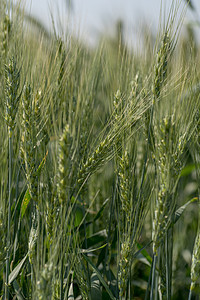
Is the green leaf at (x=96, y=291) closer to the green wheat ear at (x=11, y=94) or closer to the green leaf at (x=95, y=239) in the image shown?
the green leaf at (x=95, y=239)

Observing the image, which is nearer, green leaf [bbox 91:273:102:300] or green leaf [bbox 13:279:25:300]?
green leaf [bbox 13:279:25:300]

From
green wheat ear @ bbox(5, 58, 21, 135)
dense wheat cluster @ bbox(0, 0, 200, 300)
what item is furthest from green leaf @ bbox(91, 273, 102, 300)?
green wheat ear @ bbox(5, 58, 21, 135)

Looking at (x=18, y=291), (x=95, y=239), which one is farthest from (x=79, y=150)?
(x=95, y=239)

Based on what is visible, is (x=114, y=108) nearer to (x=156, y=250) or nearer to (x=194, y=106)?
(x=194, y=106)

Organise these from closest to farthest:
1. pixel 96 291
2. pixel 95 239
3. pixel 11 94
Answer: pixel 11 94
pixel 96 291
pixel 95 239

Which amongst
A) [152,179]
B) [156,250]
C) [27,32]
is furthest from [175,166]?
[27,32]

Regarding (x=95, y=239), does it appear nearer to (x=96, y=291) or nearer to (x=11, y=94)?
(x=96, y=291)

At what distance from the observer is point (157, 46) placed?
1.00 meters

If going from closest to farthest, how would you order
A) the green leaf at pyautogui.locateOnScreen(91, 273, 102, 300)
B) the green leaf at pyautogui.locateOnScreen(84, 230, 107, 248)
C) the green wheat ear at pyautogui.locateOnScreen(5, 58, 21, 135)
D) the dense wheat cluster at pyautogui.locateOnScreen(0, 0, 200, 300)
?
1. the dense wheat cluster at pyautogui.locateOnScreen(0, 0, 200, 300)
2. the green wheat ear at pyautogui.locateOnScreen(5, 58, 21, 135)
3. the green leaf at pyautogui.locateOnScreen(91, 273, 102, 300)
4. the green leaf at pyautogui.locateOnScreen(84, 230, 107, 248)

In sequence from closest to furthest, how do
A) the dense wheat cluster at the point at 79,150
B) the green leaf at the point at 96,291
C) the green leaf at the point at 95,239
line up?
the dense wheat cluster at the point at 79,150 → the green leaf at the point at 96,291 → the green leaf at the point at 95,239

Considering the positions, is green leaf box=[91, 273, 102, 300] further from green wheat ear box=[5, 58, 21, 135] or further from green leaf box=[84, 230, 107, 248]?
green wheat ear box=[5, 58, 21, 135]

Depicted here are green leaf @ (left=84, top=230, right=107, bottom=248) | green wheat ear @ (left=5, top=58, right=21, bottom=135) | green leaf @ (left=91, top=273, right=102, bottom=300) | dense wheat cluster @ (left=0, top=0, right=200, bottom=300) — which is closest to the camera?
dense wheat cluster @ (left=0, top=0, right=200, bottom=300)

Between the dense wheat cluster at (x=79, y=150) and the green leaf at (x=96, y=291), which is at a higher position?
the dense wheat cluster at (x=79, y=150)

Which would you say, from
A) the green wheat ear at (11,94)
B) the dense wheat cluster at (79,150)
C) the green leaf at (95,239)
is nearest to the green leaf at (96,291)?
the dense wheat cluster at (79,150)
